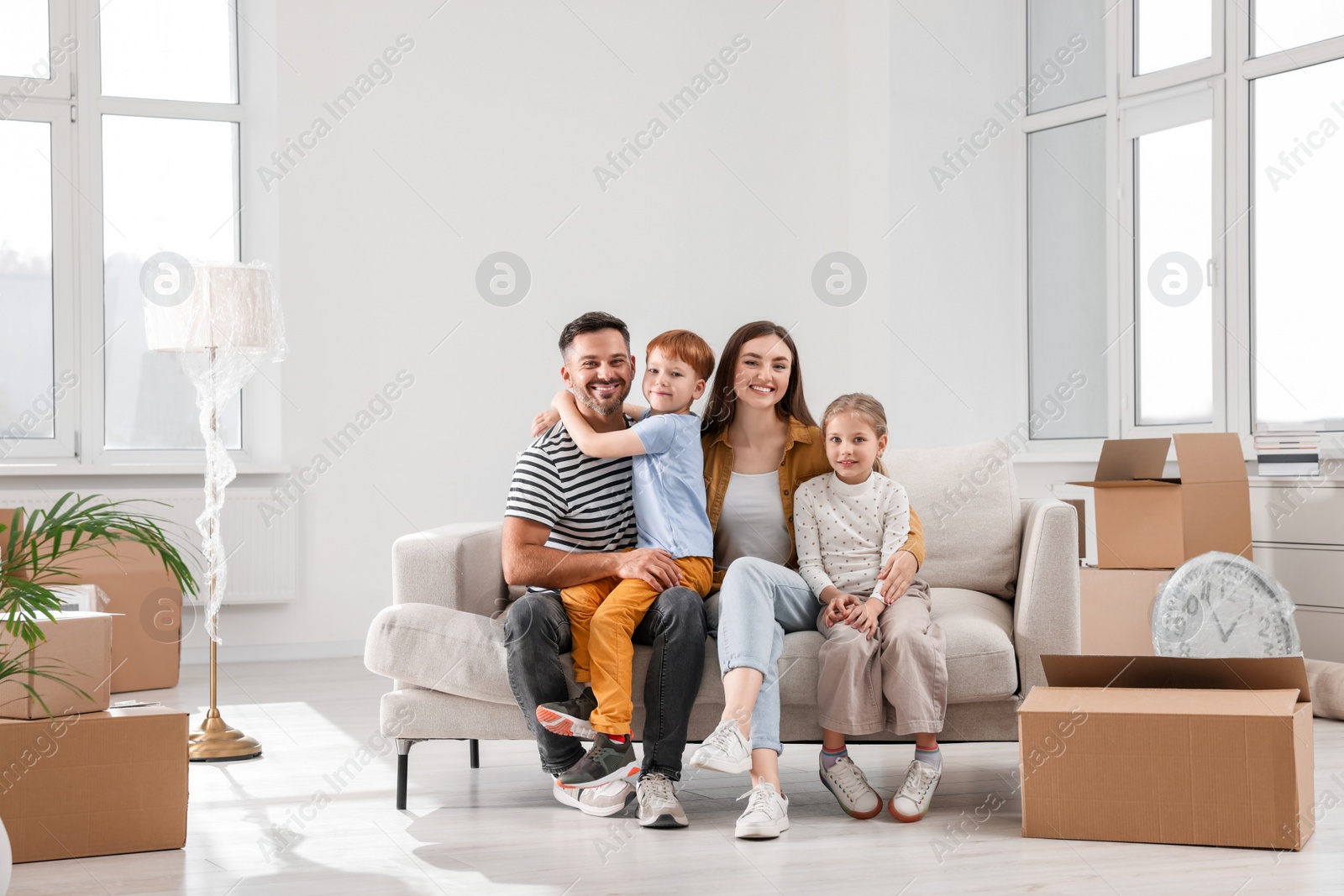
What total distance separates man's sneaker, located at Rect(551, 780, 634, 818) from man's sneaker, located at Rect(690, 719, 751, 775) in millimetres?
231

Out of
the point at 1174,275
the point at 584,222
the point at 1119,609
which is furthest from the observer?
the point at 584,222

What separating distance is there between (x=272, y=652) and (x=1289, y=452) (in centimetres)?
373

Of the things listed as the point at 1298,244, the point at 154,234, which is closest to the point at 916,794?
the point at 1298,244

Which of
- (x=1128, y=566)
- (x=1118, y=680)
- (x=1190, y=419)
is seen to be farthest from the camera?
(x=1190, y=419)

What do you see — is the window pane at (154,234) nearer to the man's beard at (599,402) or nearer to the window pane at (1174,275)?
the man's beard at (599,402)

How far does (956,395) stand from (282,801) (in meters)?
3.53

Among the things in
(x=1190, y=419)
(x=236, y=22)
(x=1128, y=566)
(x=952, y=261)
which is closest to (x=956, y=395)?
(x=952, y=261)

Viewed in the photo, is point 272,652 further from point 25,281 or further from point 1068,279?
point 1068,279

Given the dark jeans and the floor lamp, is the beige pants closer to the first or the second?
the dark jeans

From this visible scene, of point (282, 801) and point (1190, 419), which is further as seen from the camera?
point (1190, 419)

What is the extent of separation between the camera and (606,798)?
2.30m

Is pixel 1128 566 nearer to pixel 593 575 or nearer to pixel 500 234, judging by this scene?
pixel 593 575

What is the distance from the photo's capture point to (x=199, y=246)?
15.8 feet

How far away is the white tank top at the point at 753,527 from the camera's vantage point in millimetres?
2607
